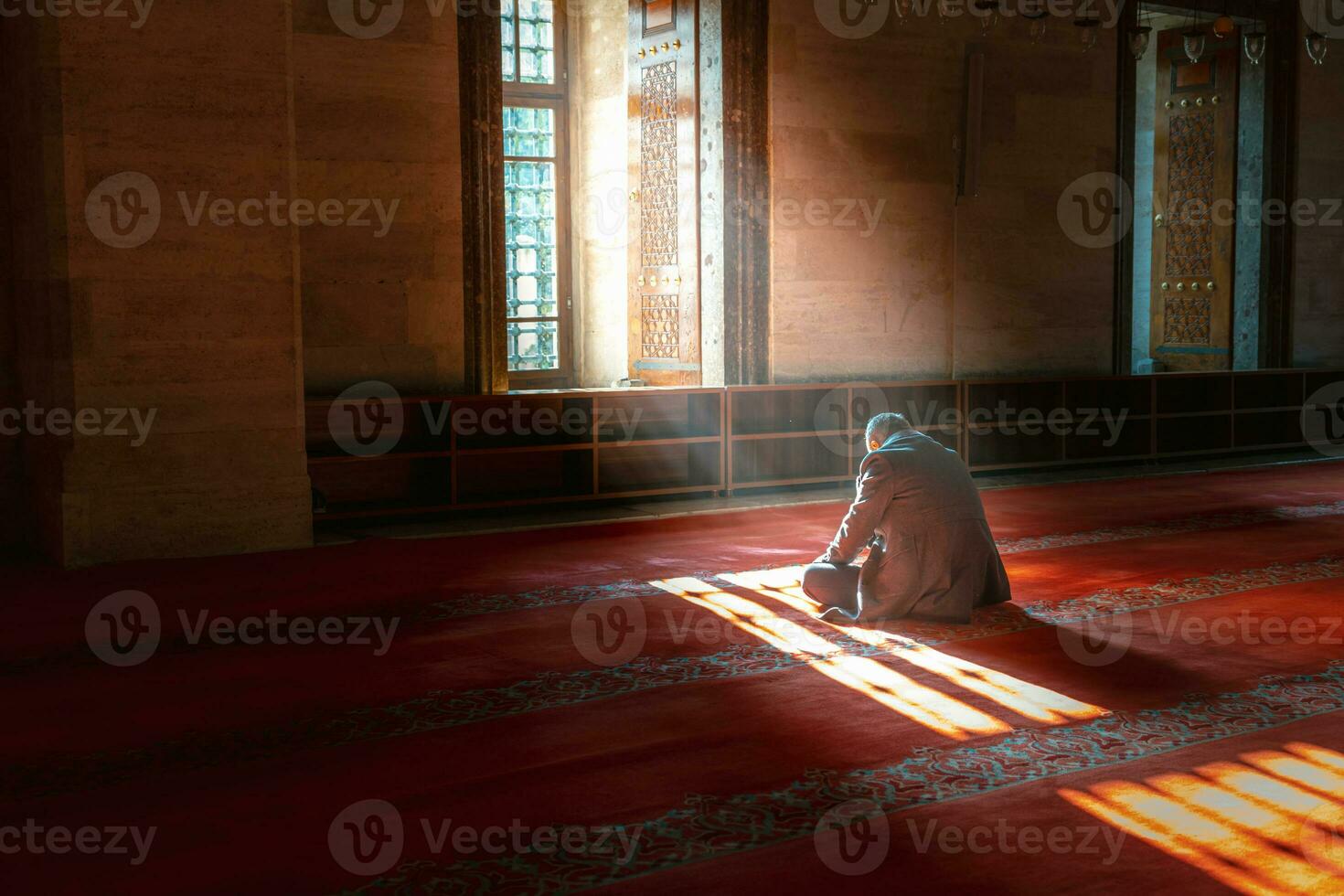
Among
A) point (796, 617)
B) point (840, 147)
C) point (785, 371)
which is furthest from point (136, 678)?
point (840, 147)

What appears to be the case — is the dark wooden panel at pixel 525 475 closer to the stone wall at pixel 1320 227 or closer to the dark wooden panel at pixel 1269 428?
the dark wooden panel at pixel 1269 428

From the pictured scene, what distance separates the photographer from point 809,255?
32.2 feet

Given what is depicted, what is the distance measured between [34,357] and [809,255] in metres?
5.40

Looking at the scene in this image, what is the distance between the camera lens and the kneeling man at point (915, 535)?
527cm

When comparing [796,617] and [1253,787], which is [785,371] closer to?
[796,617]

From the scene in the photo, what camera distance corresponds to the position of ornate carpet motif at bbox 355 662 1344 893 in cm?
294

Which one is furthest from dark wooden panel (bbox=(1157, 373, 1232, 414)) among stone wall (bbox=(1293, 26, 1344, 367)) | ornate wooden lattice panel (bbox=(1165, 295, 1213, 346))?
Result: stone wall (bbox=(1293, 26, 1344, 367))

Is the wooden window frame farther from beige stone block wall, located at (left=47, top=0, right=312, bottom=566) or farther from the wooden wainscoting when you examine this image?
beige stone block wall, located at (left=47, top=0, right=312, bottom=566)

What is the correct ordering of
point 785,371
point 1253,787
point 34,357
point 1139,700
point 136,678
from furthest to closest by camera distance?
point 785,371 → point 34,357 → point 136,678 → point 1139,700 → point 1253,787

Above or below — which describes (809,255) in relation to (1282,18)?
below

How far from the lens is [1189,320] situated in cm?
1257

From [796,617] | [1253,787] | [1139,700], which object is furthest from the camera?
[796,617]

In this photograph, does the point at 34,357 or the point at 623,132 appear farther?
the point at 623,132

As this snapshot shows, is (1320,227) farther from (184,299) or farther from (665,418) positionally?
(184,299)
